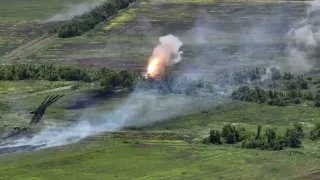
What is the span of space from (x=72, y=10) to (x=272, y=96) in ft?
302

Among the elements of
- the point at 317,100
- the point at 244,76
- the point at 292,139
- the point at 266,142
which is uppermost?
the point at 244,76

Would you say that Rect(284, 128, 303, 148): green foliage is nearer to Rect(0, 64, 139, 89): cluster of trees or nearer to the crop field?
the crop field

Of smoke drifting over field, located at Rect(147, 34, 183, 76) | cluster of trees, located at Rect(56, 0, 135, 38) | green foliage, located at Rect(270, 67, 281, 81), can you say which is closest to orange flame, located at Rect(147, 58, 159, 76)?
smoke drifting over field, located at Rect(147, 34, 183, 76)

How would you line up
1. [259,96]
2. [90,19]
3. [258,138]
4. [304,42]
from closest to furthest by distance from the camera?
[258,138] → [259,96] → [304,42] → [90,19]

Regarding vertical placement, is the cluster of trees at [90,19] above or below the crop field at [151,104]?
above

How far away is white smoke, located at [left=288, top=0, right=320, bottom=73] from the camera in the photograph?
123 meters

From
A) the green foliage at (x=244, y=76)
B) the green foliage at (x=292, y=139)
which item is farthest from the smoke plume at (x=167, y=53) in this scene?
the green foliage at (x=292, y=139)

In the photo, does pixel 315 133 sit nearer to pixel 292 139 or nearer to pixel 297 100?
pixel 292 139

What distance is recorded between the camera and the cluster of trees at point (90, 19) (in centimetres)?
15312

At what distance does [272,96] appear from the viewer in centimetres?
9938

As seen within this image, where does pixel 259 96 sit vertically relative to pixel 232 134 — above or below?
above

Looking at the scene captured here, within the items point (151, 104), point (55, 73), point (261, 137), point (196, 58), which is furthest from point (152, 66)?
point (261, 137)

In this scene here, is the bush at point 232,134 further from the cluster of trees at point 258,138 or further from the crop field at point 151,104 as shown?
the crop field at point 151,104

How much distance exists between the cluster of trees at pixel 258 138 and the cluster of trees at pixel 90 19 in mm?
73901
